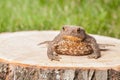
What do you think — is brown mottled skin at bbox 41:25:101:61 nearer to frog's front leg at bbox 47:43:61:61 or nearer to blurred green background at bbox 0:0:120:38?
frog's front leg at bbox 47:43:61:61

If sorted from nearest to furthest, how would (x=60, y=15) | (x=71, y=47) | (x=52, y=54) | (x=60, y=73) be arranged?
(x=60, y=73), (x=52, y=54), (x=71, y=47), (x=60, y=15)

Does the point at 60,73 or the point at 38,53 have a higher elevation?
the point at 38,53

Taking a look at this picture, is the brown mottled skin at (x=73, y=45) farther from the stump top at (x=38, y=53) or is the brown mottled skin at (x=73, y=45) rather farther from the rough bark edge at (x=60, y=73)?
the rough bark edge at (x=60, y=73)

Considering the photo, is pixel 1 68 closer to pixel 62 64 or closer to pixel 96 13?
pixel 62 64

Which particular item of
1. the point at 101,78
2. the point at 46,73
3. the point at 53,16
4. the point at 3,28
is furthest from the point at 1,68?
the point at 53,16

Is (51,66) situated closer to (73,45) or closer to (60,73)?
(60,73)

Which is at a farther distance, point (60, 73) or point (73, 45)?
point (73, 45)

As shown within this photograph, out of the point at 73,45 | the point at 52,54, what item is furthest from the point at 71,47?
the point at 52,54
